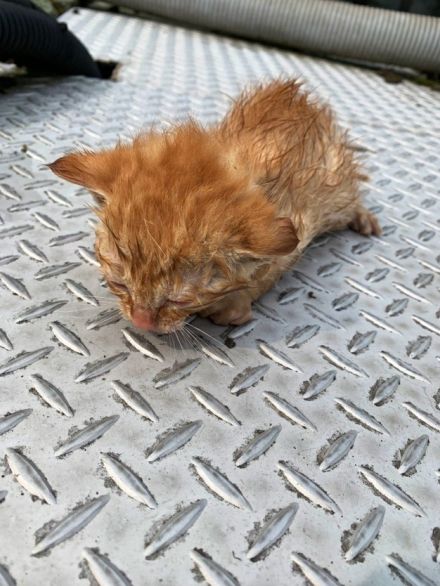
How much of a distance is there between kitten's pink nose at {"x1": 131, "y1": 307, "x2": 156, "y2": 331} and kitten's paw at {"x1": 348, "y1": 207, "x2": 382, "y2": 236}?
1.22 m

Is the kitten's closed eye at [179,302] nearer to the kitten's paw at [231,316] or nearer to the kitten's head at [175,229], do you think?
the kitten's head at [175,229]

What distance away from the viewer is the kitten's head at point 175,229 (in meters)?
1.31

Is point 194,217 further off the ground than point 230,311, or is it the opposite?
point 194,217

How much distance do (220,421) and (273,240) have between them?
46 centimetres

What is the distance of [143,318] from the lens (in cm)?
139

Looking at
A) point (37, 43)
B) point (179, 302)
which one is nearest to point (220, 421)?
point (179, 302)

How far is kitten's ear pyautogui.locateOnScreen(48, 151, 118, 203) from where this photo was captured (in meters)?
1.45

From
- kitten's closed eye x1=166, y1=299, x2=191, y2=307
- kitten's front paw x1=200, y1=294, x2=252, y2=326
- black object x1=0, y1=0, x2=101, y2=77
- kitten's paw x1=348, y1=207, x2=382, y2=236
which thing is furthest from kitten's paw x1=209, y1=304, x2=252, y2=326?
black object x1=0, y1=0, x2=101, y2=77

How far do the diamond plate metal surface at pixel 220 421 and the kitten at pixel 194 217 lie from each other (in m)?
0.15

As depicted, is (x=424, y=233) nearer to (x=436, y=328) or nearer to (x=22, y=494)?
(x=436, y=328)

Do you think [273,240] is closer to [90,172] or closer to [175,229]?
[175,229]

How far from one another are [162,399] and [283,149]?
95cm

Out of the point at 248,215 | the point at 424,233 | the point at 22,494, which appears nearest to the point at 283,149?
the point at 248,215

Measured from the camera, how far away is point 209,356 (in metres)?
1.50
